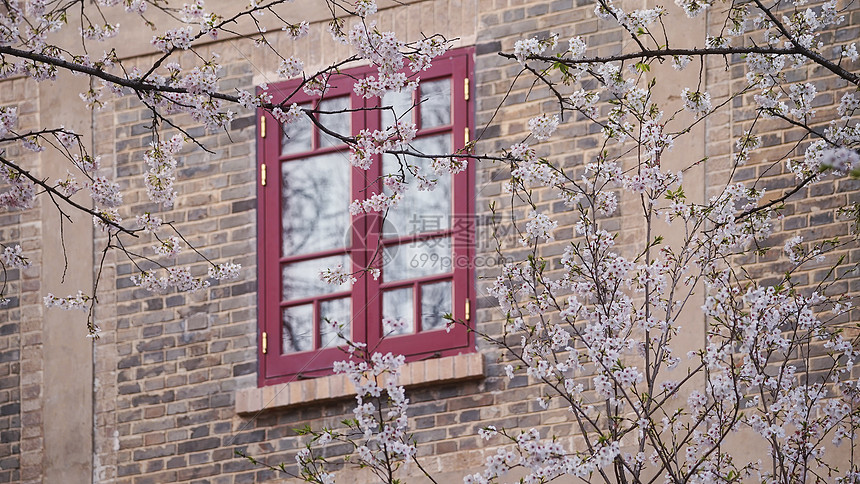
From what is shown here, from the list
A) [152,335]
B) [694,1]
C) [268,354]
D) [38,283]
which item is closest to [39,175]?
[38,283]

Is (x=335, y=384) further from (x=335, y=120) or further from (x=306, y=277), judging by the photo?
(x=335, y=120)

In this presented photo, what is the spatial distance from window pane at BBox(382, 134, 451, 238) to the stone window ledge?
86cm

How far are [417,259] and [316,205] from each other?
85 centimetres

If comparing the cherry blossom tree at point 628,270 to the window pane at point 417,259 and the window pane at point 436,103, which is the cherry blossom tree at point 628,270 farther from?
the window pane at point 436,103

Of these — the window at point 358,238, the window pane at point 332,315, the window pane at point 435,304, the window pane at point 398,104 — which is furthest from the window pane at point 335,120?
the window pane at point 435,304

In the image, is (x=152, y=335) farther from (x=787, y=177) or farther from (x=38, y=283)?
(x=787, y=177)

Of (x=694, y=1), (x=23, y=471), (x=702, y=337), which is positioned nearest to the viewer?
(x=694, y=1)

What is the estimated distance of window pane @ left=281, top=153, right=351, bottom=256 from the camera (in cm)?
977

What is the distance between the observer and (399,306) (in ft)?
30.8

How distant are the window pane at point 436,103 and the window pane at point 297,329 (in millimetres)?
1386

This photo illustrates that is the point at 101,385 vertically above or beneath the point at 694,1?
beneath

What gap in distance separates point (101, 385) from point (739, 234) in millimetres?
4709

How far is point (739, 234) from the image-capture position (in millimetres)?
7301

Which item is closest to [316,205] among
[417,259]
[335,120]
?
[335,120]
